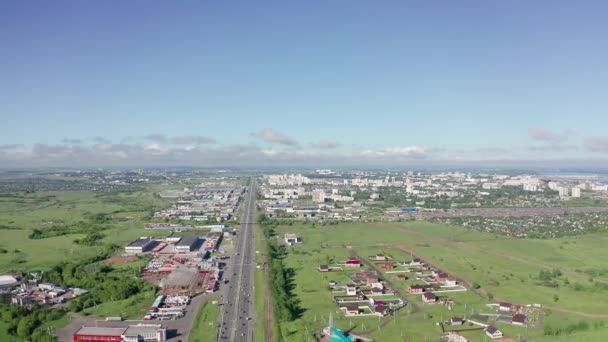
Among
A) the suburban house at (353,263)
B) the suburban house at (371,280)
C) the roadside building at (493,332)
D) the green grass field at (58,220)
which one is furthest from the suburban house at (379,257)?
the green grass field at (58,220)

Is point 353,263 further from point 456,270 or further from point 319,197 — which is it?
point 319,197

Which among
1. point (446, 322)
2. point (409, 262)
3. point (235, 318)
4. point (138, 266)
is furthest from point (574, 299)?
point (138, 266)

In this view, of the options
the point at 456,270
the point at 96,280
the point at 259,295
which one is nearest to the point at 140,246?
the point at 96,280

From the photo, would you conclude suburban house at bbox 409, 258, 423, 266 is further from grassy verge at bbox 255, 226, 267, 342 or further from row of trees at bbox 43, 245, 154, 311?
row of trees at bbox 43, 245, 154, 311

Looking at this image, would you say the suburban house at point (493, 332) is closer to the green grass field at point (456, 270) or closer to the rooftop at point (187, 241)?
the green grass field at point (456, 270)

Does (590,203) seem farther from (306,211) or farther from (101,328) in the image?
(101,328)

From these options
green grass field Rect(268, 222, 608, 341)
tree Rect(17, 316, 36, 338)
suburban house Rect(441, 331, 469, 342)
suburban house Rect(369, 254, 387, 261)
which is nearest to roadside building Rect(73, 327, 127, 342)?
tree Rect(17, 316, 36, 338)
